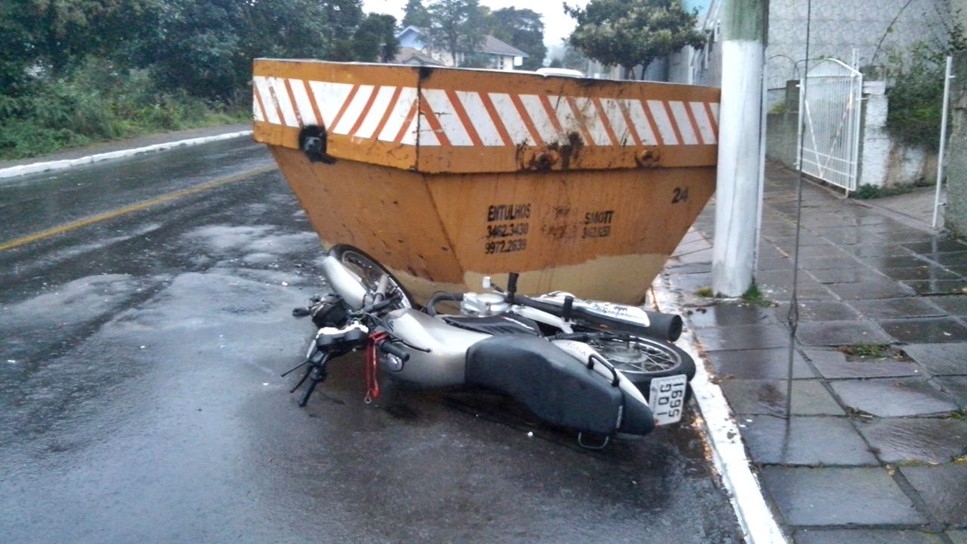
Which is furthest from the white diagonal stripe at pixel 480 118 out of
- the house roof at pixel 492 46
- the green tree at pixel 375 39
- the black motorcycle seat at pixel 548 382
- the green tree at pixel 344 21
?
the house roof at pixel 492 46

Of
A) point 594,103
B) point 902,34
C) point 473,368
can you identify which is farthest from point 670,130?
point 902,34

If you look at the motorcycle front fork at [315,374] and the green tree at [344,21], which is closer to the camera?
the motorcycle front fork at [315,374]

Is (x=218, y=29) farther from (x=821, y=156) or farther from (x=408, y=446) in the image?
(x=408, y=446)

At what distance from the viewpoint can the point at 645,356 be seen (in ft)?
17.9

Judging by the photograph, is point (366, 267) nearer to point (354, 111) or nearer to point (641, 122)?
point (354, 111)

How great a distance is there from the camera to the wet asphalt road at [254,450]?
13.8 feet

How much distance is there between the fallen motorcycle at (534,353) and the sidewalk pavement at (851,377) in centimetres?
58

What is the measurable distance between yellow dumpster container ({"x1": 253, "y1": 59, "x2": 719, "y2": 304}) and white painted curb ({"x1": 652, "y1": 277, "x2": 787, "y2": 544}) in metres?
1.14

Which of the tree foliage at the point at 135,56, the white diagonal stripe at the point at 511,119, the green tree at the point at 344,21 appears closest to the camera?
the white diagonal stripe at the point at 511,119

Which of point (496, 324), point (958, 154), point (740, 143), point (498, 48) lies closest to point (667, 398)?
point (496, 324)

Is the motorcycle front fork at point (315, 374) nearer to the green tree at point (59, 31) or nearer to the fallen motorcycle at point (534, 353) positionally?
the fallen motorcycle at point (534, 353)

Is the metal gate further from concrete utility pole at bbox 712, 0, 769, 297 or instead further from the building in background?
the building in background

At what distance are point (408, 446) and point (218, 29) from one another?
103 feet

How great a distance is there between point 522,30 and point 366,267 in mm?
98018
